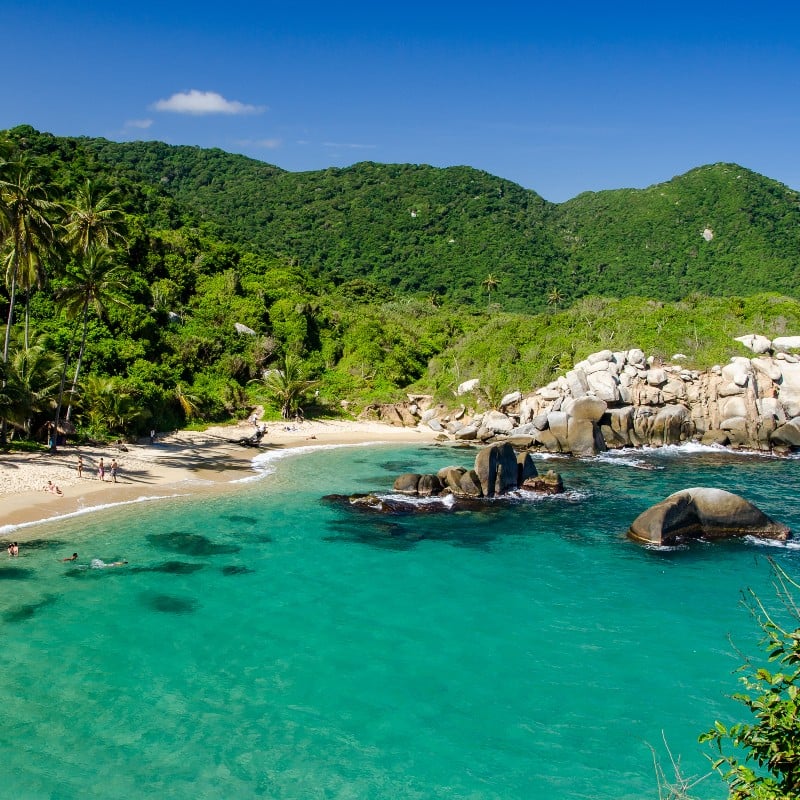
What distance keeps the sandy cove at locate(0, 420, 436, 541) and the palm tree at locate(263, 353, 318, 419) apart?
1.99 metres

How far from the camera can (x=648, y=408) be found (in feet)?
157

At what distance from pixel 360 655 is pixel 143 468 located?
73.3 feet

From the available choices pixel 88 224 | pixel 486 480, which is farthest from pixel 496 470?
pixel 88 224

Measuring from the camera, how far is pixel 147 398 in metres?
41.3

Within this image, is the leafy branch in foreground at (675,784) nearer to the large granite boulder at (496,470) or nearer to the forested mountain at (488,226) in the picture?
the large granite boulder at (496,470)

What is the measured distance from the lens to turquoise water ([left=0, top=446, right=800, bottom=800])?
12.3 metres

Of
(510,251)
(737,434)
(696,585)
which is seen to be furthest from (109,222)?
(510,251)

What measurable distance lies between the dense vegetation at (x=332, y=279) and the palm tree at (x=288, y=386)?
19 centimetres

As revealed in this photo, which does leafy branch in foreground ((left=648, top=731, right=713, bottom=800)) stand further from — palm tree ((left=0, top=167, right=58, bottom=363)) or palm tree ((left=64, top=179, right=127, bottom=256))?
palm tree ((left=64, top=179, right=127, bottom=256))

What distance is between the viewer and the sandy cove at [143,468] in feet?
90.9

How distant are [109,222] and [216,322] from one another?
23.5m

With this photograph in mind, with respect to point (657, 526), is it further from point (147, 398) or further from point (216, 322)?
point (216, 322)

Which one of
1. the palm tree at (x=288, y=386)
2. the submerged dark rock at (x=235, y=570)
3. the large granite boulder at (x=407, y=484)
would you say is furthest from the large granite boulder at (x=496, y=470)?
the palm tree at (x=288, y=386)

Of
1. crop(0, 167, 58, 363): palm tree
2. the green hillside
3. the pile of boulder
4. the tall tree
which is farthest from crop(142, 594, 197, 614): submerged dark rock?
the green hillside
